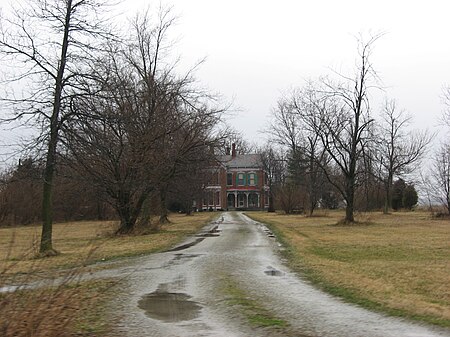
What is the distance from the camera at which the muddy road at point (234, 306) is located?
6.98m

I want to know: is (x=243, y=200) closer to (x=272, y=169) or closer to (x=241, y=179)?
(x=241, y=179)

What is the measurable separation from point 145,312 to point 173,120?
2251 centimetres

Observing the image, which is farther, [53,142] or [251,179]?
[251,179]

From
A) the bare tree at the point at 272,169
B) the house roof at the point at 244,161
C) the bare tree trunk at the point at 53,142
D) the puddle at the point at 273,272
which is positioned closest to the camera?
the puddle at the point at 273,272

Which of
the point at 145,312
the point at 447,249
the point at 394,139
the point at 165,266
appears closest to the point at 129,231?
the point at 165,266

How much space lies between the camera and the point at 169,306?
28.9 feet

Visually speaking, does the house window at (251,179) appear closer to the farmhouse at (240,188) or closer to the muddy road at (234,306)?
the farmhouse at (240,188)

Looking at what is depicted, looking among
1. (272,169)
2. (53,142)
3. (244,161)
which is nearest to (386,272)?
(53,142)

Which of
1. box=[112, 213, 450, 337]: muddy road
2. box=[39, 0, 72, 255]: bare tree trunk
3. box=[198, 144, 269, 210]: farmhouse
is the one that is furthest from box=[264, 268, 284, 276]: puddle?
box=[198, 144, 269, 210]: farmhouse

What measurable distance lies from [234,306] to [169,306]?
1117 mm

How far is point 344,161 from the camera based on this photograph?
1523 inches

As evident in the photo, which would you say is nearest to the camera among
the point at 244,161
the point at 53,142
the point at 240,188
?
the point at 53,142

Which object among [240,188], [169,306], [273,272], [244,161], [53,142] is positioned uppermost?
[244,161]

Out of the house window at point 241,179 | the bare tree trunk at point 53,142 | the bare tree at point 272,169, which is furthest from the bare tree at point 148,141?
the house window at point 241,179
